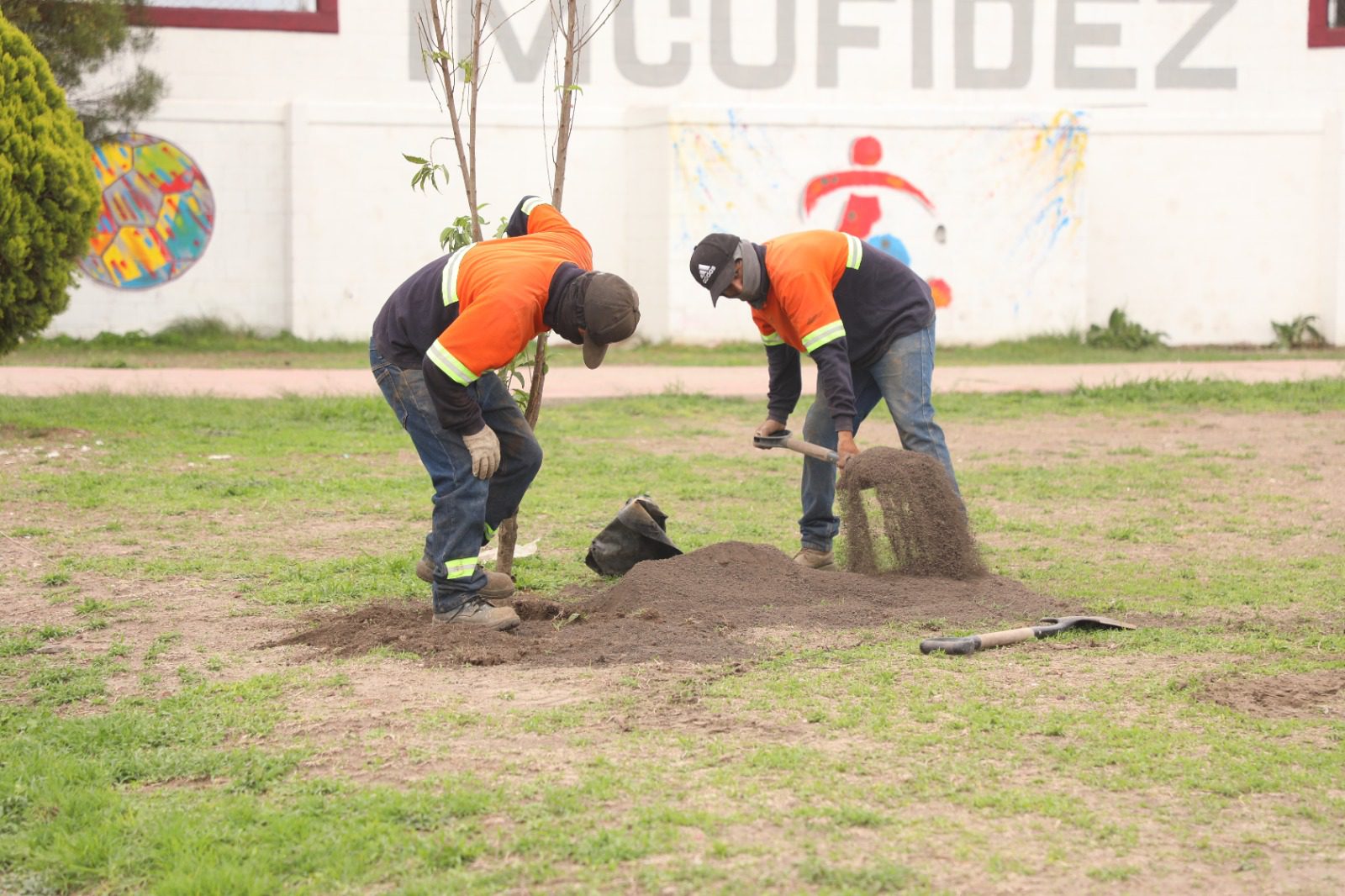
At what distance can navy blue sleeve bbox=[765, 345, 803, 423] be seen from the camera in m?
6.25

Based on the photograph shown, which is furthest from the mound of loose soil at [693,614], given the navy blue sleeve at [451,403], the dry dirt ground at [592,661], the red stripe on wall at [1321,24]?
the red stripe on wall at [1321,24]

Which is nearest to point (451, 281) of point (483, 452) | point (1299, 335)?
point (483, 452)

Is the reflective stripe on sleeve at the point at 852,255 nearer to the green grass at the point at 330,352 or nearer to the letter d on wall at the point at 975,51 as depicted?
the green grass at the point at 330,352

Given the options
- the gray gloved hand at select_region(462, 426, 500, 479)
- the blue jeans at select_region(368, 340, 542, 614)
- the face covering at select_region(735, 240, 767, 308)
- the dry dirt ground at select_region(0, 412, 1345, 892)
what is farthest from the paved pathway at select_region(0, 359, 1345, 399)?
the gray gloved hand at select_region(462, 426, 500, 479)

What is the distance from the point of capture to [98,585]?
566 cm

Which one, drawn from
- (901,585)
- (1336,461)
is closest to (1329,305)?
(1336,461)

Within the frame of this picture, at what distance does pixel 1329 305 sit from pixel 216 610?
16.3m

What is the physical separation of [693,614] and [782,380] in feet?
5.10

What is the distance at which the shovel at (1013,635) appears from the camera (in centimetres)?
450

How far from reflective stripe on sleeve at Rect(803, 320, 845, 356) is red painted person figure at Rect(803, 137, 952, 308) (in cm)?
1155

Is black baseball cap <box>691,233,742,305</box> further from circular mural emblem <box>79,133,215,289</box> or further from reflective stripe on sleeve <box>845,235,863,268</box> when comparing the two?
circular mural emblem <box>79,133,215,289</box>

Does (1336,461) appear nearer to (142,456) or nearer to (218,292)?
(142,456)

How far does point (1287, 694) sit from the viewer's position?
13.3 ft

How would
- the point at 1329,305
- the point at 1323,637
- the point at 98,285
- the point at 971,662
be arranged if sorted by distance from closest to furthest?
1. the point at 971,662
2. the point at 1323,637
3. the point at 98,285
4. the point at 1329,305
